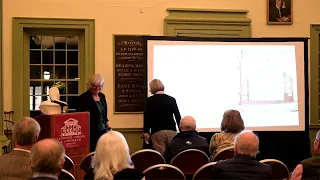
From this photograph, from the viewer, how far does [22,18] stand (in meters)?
7.52

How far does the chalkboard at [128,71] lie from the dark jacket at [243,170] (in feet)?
14.7

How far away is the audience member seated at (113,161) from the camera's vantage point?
10.3 ft

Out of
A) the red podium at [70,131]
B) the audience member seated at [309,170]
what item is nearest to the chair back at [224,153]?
the audience member seated at [309,170]

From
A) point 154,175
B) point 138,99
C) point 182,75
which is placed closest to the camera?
point 154,175

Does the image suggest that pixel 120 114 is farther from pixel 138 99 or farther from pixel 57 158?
pixel 57 158

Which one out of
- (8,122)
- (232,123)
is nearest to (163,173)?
(232,123)

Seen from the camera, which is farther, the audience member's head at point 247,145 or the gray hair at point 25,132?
the gray hair at point 25,132

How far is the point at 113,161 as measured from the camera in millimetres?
3191

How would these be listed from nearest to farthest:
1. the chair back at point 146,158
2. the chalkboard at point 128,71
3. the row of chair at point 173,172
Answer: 1. the row of chair at point 173,172
2. the chair back at point 146,158
3. the chalkboard at point 128,71

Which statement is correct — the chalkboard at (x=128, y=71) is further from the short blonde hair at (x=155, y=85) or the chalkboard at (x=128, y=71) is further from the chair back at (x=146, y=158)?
the chair back at (x=146, y=158)

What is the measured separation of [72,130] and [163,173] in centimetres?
189

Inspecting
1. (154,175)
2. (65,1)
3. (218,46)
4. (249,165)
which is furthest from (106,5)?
(249,165)

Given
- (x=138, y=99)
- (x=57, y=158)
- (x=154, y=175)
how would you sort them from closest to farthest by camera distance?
1. (x=57, y=158)
2. (x=154, y=175)
3. (x=138, y=99)

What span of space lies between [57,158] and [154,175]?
128 centimetres
